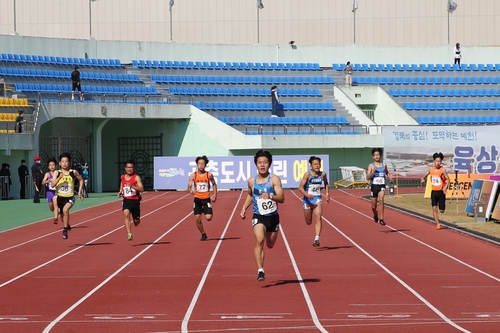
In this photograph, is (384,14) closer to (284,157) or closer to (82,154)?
(284,157)

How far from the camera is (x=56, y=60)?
4703 cm

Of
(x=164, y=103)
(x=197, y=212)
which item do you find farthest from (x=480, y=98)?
(x=197, y=212)

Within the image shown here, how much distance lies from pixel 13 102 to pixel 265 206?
29812mm

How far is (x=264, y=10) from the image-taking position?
56.7 metres

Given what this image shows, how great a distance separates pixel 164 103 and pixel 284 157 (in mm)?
6751

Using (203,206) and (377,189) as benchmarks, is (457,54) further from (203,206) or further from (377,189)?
(203,206)

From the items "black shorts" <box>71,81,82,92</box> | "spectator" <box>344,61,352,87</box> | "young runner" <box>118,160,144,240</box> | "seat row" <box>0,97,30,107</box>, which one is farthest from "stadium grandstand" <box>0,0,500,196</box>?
"young runner" <box>118,160,144,240</box>

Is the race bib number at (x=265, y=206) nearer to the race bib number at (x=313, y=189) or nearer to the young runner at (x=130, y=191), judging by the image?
the race bib number at (x=313, y=189)

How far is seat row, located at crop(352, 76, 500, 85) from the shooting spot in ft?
170

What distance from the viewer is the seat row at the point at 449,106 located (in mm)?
49219

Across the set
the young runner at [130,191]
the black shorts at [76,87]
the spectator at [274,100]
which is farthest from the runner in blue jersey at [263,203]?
the spectator at [274,100]

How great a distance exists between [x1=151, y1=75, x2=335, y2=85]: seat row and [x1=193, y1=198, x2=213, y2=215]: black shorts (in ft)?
101

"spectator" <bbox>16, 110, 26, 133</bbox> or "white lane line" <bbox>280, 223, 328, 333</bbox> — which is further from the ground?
"spectator" <bbox>16, 110, 26, 133</bbox>

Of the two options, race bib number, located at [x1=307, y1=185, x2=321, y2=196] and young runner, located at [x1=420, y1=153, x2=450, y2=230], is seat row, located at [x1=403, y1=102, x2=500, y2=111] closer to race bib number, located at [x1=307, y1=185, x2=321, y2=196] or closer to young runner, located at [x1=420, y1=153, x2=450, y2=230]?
young runner, located at [x1=420, y1=153, x2=450, y2=230]
